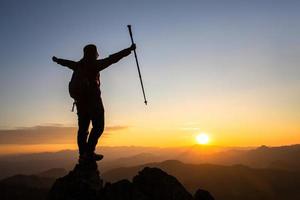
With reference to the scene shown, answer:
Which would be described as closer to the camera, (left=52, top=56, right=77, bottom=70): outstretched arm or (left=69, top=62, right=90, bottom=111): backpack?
(left=69, top=62, right=90, bottom=111): backpack

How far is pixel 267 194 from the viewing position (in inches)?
4956

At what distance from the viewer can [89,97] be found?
32.1 feet

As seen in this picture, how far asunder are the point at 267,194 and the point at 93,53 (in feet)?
419

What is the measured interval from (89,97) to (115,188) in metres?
2.45

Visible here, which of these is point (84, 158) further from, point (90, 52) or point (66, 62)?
point (90, 52)

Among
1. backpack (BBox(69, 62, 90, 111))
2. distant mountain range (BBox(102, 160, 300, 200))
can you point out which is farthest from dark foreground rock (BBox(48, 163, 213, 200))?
distant mountain range (BBox(102, 160, 300, 200))

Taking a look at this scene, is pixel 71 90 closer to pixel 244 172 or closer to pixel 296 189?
pixel 296 189

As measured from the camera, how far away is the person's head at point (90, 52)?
991 centimetres

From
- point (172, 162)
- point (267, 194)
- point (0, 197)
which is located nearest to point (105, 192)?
point (0, 197)

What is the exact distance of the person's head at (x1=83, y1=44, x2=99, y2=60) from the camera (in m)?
9.91

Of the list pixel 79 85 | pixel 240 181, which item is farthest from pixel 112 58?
pixel 240 181

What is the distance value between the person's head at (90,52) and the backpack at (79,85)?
0.41 metres

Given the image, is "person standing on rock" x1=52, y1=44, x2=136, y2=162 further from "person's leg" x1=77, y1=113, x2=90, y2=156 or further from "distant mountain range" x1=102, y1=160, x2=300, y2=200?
"distant mountain range" x1=102, y1=160, x2=300, y2=200

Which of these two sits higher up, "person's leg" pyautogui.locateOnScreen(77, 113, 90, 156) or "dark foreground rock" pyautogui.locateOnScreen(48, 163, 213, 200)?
"person's leg" pyautogui.locateOnScreen(77, 113, 90, 156)
